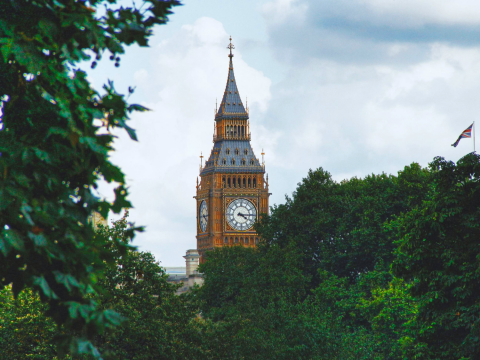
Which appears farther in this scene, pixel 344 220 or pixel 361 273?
pixel 344 220

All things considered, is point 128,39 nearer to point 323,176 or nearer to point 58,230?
point 58,230

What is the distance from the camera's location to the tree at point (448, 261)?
3859cm

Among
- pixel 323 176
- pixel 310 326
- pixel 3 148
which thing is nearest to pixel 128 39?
pixel 3 148

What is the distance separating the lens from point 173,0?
44.3ft

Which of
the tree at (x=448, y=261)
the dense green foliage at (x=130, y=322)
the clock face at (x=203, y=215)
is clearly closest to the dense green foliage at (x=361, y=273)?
the tree at (x=448, y=261)

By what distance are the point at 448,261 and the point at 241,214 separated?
5399 inches

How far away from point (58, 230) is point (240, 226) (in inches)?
6385

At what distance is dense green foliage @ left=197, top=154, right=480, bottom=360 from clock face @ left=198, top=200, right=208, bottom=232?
76.5 m

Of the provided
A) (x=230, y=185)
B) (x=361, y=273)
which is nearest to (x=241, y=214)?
(x=230, y=185)

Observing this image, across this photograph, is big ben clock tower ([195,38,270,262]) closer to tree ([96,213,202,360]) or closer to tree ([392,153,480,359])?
tree ([96,213,202,360])

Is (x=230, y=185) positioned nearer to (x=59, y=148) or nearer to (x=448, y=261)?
(x=448, y=261)

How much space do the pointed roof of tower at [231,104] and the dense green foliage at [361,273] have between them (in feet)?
274

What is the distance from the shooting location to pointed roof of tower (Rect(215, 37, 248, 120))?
596 feet

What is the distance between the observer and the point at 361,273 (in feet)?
258
